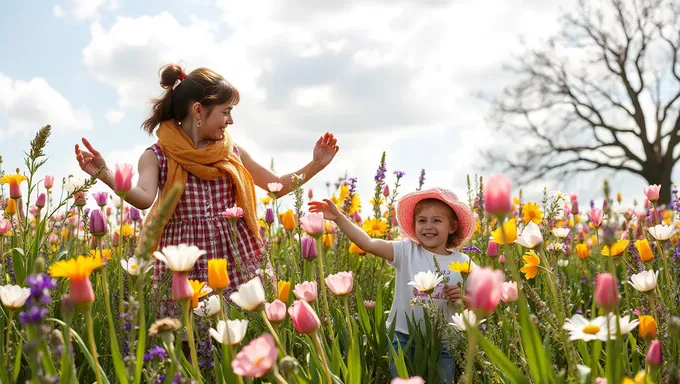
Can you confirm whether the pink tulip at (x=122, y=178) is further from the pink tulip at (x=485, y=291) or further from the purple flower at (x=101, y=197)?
the purple flower at (x=101, y=197)

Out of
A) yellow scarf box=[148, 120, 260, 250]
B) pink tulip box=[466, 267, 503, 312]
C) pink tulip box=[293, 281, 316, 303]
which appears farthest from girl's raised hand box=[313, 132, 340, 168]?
pink tulip box=[466, 267, 503, 312]

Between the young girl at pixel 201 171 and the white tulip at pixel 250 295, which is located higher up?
the young girl at pixel 201 171

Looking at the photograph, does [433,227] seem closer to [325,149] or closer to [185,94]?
[325,149]

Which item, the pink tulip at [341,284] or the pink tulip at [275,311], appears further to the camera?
the pink tulip at [341,284]

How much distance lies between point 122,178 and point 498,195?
107 centimetres

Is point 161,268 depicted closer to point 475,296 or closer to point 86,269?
point 86,269

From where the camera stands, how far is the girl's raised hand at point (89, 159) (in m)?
2.84

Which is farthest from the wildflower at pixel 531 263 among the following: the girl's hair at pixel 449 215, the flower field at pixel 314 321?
the girl's hair at pixel 449 215

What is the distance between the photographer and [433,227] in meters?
2.99

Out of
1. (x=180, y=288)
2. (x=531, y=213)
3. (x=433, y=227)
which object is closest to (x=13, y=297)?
(x=180, y=288)

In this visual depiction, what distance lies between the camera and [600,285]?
3.69ft

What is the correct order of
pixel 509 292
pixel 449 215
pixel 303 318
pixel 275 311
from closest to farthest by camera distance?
pixel 303 318 < pixel 275 311 < pixel 509 292 < pixel 449 215

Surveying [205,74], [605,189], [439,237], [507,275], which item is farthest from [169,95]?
[605,189]

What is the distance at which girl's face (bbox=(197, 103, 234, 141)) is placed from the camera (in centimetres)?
330
